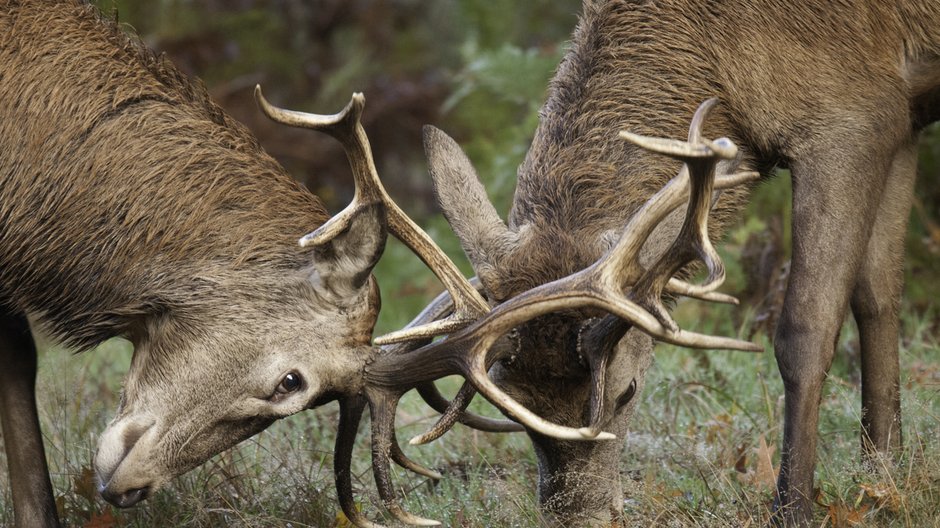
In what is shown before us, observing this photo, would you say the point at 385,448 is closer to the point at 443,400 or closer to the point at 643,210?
the point at 443,400

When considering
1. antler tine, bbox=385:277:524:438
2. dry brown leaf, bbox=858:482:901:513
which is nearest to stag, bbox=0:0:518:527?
antler tine, bbox=385:277:524:438

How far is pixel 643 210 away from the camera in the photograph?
4.68 m

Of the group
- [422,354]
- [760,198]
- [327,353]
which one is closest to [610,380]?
[422,354]

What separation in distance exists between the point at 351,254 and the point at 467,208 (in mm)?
737

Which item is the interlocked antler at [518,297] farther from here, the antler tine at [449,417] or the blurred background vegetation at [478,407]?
the blurred background vegetation at [478,407]

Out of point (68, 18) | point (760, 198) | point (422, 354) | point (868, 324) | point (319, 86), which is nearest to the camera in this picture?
point (422, 354)

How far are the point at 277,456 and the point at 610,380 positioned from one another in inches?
67.4

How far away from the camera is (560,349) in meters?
5.00

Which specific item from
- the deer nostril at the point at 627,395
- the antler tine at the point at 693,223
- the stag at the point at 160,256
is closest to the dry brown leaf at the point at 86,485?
the stag at the point at 160,256

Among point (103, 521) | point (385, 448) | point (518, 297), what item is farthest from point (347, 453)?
point (103, 521)

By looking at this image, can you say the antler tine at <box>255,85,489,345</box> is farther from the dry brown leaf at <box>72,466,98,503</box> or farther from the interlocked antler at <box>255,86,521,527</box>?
the dry brown leaf at <box>72,466,98,503</box>

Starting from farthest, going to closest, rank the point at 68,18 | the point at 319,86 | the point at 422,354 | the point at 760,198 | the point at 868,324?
the point at 319,86 → the point at 760,198 → the point at 868,324 → the point at 68,18 → the point at 422,354

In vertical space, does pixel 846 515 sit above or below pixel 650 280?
below

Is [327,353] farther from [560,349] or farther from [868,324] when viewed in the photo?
[868,324]
